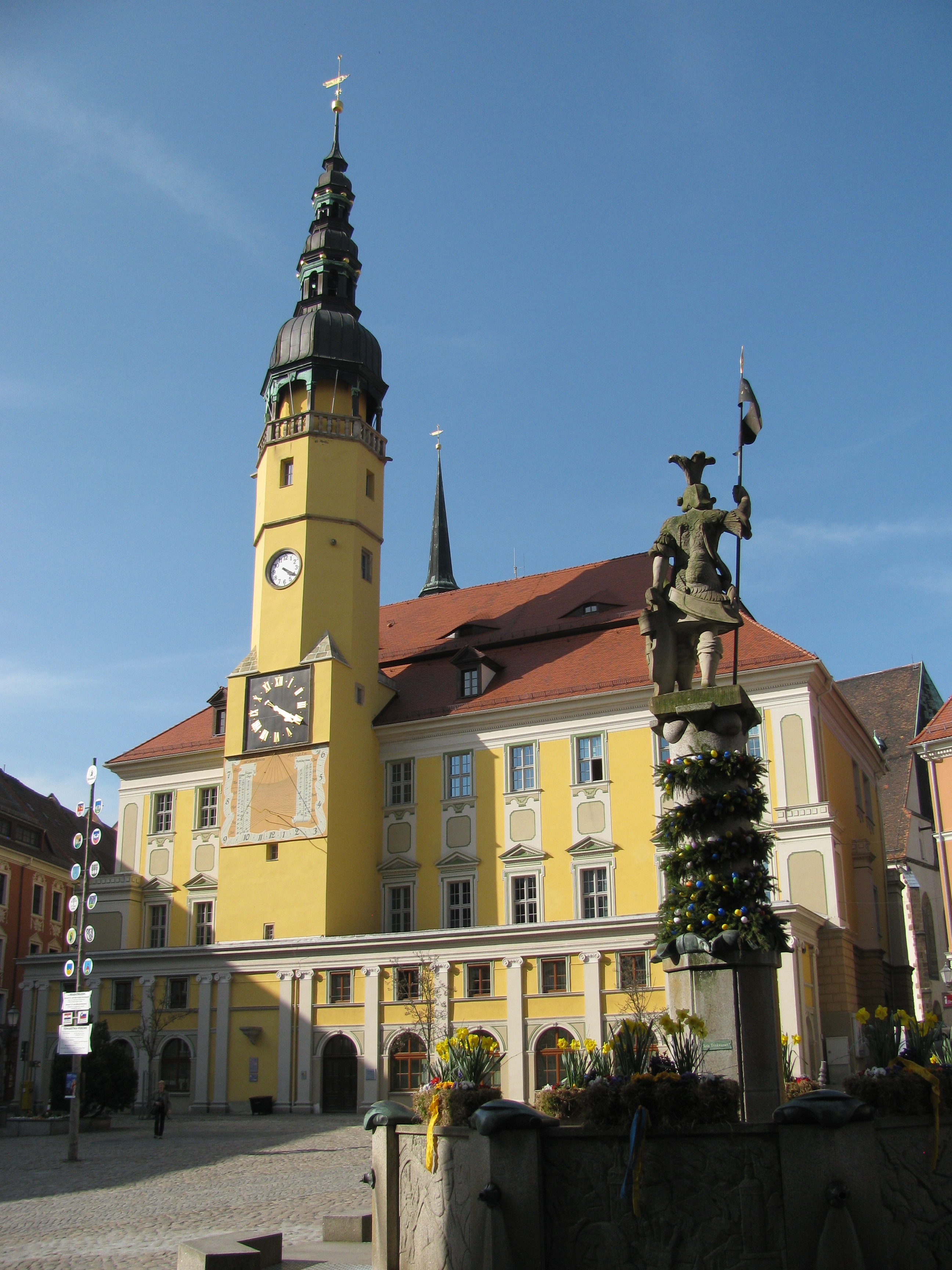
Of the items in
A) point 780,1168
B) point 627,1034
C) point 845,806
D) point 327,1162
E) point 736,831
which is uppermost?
point 845,806

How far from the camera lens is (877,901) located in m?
39.1

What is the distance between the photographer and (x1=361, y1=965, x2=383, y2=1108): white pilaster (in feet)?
113

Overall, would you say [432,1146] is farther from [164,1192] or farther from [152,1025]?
[152,1025]

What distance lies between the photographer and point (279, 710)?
40375mm

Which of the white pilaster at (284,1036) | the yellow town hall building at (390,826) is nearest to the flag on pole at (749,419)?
the yellow town hall building at (390,826)

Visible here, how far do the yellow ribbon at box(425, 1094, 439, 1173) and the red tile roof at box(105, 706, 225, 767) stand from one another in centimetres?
3409

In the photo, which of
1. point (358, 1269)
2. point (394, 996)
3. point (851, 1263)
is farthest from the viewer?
point (394, 996)

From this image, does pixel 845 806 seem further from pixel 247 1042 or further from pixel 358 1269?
pixel 358 1269

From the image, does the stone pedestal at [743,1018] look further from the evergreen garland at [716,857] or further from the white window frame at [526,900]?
the white window frame at [526,900]

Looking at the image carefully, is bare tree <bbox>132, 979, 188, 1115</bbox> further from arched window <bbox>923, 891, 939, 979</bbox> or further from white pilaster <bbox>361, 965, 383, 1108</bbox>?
arched window <bbox>923, 891, 939, 979</bbox>

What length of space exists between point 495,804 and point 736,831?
28085 mm

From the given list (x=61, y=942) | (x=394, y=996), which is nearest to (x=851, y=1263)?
(x=394, y=996)

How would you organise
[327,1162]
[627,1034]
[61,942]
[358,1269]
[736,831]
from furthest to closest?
[61,942] → [327,1162] → [736,831] → [358,1269] → [627,1034]

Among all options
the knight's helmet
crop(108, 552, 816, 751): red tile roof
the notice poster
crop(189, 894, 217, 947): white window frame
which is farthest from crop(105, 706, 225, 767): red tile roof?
the knight's helmet
